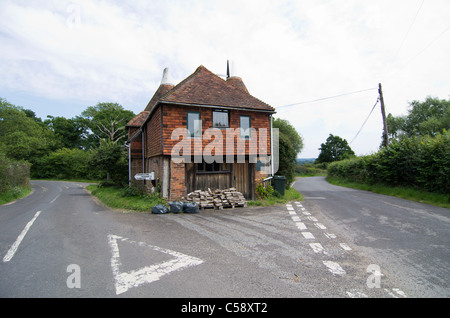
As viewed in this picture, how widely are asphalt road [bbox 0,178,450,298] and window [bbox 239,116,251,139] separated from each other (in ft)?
18.5

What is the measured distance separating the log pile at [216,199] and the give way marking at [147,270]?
17.6 ft

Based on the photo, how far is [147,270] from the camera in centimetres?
410

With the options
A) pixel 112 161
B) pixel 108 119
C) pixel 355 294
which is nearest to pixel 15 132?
pixel 108 119

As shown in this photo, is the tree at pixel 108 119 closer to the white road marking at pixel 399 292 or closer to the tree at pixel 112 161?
the tree at pixel 112 161

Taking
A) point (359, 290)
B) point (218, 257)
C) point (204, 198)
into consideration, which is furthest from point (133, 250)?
point (204, 198)

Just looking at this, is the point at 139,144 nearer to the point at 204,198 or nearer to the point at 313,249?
the point at 204,198

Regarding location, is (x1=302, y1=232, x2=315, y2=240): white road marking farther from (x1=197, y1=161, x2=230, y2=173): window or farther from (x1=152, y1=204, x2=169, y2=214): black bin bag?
(x1=197, y1=161, x2=230, y2=173): window

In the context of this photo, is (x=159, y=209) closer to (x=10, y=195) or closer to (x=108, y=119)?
(x=10, y=195)

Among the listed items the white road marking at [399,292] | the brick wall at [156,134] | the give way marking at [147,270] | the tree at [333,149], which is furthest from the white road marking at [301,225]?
the tree at [333,149]

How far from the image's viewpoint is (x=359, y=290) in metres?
3.43

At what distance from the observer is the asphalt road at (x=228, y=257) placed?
3480 millimetres

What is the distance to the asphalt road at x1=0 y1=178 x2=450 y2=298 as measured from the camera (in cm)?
348

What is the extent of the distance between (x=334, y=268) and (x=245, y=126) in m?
9.50

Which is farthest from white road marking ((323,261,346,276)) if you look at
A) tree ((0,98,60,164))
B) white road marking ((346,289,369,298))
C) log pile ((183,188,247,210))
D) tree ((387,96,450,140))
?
tree ((387,96,450,140))
